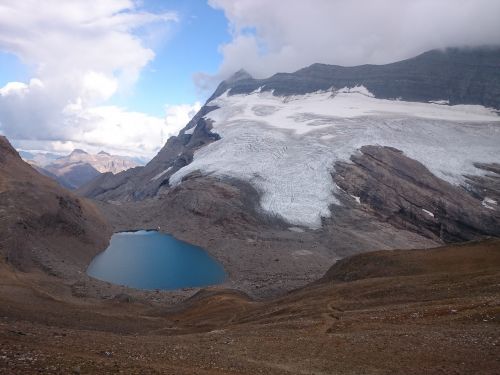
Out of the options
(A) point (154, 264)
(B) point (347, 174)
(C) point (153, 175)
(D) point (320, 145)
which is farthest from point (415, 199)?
(C) point (153, 175)

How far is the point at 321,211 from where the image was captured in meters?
103

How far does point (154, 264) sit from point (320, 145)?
221ft

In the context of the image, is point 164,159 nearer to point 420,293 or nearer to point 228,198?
point 228,198

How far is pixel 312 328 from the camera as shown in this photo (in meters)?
28.3

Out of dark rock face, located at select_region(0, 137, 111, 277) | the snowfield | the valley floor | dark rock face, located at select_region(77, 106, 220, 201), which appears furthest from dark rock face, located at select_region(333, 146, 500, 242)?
the valley floor

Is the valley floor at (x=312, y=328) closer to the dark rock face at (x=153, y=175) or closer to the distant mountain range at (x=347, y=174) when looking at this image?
the distant mountain range at (x=347, y=174)

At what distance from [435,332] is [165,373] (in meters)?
14.1

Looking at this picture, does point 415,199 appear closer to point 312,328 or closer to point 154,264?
point 154,264

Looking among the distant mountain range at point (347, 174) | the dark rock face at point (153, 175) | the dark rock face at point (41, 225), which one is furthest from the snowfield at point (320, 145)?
the dark rock face at point (41, 225)

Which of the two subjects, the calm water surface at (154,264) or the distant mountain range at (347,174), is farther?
the distant mountain range at (347,174)

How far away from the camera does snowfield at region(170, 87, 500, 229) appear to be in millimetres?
110750

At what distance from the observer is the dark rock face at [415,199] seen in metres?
107

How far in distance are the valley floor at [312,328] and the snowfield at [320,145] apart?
58075 mm

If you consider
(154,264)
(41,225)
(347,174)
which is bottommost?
(154,264)
